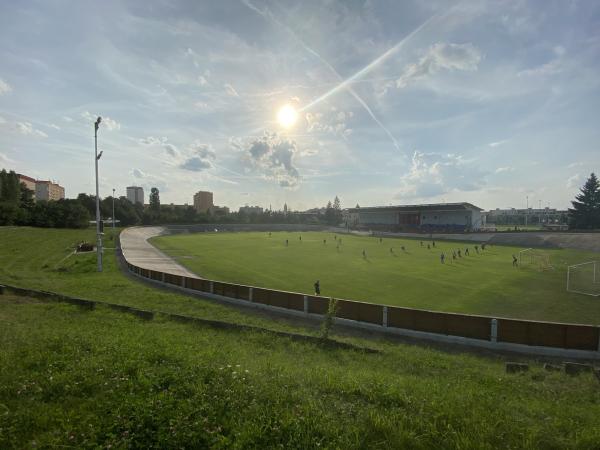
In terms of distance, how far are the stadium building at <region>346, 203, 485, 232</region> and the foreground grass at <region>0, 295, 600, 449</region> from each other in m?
90.9

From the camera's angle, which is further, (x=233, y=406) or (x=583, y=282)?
(x=583, y=282)

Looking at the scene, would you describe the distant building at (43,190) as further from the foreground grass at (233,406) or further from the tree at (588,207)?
the tree at (588,207)

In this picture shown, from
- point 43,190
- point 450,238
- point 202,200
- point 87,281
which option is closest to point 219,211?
point 202,200

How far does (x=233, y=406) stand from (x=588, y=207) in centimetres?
10415

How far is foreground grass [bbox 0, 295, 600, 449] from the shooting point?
14.8 feet

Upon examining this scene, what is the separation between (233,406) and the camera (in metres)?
5.19

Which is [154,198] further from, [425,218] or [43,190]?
[425,218]

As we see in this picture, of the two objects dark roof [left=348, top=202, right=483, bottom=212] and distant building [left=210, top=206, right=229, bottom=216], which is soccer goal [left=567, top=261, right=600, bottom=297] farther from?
distant building [left=210, top=206, right=229, bottom=216]

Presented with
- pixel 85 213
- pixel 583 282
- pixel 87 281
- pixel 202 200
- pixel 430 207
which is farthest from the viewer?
pixel 202 200

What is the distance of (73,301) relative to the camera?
52.2 feet

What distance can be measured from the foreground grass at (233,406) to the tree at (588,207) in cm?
9447

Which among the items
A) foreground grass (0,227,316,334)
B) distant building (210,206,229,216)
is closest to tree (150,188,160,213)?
distant building (210,206,229,216)

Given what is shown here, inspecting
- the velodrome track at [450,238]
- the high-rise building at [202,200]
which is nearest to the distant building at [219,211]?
the high-rise building at [202,200]

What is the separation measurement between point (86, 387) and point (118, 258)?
39.5 metres
